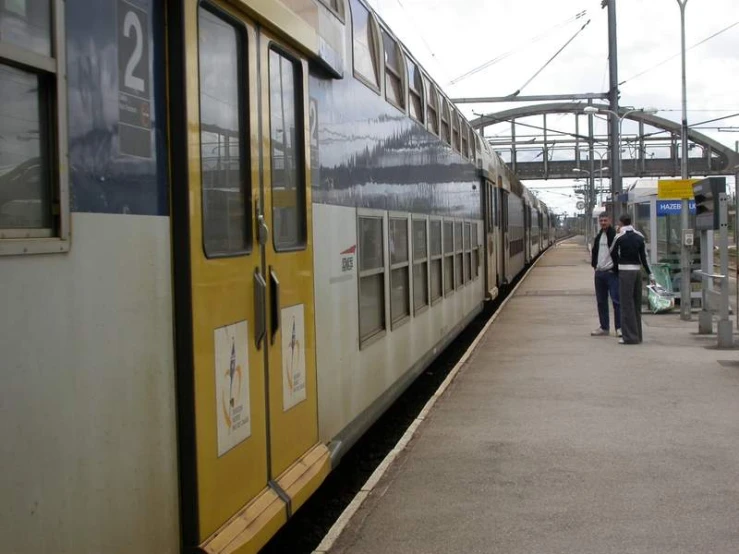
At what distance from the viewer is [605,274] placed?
1309 centimetres

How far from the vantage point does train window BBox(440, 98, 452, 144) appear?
10961 millimetres

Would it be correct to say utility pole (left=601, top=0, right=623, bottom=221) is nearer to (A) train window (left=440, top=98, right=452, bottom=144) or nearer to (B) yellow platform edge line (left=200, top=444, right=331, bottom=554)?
(A) train window (left=440, top=98, right=452, bottom=144)

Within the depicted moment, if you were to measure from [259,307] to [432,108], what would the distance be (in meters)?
6.53

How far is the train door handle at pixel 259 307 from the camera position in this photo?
3.96 metres

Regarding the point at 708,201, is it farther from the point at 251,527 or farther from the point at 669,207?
the point at 251,527

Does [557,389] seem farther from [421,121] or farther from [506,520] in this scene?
[506,520]

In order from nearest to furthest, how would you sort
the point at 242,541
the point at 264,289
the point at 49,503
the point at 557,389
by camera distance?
the point at 49,503 < the point at 242,541 < the point at 264,289 < the point at 557,389

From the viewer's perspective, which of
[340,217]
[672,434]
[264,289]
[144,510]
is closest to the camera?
[144,510]

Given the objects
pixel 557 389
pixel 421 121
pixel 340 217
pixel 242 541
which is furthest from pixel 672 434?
pixel 242 541

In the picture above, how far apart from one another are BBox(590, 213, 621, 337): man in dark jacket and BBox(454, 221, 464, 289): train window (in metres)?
2.05

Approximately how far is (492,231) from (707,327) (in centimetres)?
583

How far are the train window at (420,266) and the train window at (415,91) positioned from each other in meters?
1.05

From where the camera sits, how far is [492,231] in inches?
714

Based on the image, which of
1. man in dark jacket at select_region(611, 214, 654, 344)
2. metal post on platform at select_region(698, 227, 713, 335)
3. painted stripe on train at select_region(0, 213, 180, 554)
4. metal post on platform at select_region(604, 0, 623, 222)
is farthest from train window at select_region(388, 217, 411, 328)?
metal post on platform at select_region(604, 0, 623, 222)
